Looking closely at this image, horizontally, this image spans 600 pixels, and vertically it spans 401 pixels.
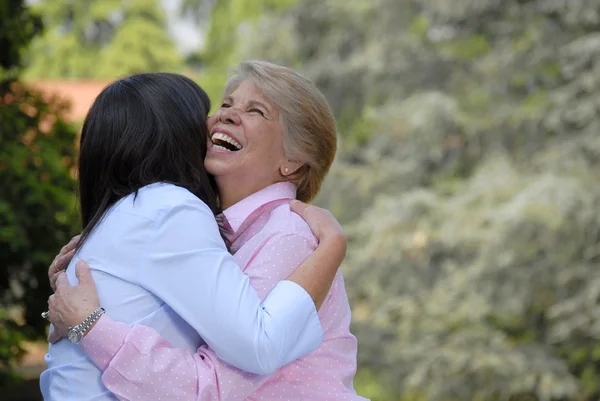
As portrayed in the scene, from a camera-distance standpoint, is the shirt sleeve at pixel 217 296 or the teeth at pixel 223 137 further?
the teeth at pixel 223 137

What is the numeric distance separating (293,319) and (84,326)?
404 millimetres

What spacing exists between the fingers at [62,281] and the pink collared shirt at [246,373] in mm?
135

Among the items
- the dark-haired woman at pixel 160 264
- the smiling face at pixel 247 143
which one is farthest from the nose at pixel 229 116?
the dark-haired woman at pixel 160 264

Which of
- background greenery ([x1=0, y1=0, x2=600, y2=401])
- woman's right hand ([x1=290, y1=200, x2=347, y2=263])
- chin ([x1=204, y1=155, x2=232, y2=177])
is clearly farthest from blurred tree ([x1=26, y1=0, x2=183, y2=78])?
woman's right hand ([x1=290, y1=200, x2=347, y2=263])

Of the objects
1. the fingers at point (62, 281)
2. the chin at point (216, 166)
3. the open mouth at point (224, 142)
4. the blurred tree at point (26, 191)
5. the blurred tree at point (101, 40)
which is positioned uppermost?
the open mouth at point (224, 142)

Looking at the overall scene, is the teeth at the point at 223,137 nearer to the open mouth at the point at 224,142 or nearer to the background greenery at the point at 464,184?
the open mouth at the point at 224,142

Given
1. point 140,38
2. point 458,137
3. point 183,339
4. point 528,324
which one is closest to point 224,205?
point 183,339

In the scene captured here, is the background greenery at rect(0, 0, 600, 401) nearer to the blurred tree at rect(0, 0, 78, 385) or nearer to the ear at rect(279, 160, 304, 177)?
the blurred tree at rect(0, 0, 78, 385)

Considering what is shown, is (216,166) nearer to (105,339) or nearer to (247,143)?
(247,143)

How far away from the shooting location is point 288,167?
2244mm

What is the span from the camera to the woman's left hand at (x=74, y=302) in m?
1.85

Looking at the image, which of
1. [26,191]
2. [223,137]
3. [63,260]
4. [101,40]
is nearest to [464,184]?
[26,191]

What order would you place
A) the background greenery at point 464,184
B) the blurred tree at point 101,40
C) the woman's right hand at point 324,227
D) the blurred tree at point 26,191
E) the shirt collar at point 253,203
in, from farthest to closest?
the blurred tree at point 101,40 < the background greenery at point 464,184 < the blurred tree at point 26,191 < the shirt collar at point 253,203 < the woman's right hand at point 324,227

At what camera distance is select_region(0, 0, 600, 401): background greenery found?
10258mm
